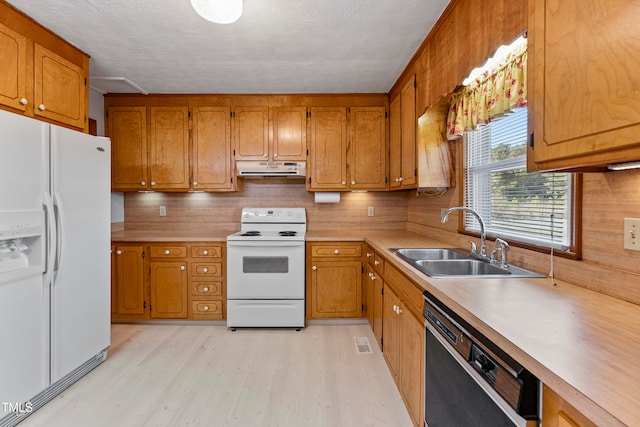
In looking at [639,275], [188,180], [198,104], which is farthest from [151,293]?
[639,275]

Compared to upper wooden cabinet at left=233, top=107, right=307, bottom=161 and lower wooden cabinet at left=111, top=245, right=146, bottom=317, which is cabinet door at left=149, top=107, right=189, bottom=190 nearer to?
upper wooden cabinet at left=233, top=107, right=307, bottom=161

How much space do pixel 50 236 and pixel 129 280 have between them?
4.36ft

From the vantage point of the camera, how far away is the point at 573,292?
115 centimetres

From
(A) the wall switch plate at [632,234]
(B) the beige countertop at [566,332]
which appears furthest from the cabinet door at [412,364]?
(A) the wall switch plate at [632,234]

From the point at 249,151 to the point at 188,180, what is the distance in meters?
0.72

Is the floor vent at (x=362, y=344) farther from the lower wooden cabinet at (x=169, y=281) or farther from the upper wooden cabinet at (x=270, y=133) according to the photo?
the upper wooden cabinet at (x=270, y=133)

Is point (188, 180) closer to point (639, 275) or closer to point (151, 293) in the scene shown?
point (151, 293)

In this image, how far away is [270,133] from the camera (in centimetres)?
325

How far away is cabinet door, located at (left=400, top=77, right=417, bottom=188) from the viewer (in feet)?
8.09

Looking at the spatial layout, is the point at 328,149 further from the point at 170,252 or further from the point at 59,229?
the point at 59,229

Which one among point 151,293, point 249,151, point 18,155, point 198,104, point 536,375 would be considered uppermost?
point 198,104

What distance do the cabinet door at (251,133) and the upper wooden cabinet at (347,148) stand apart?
50 cm

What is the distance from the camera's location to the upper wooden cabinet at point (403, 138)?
2.49 metres

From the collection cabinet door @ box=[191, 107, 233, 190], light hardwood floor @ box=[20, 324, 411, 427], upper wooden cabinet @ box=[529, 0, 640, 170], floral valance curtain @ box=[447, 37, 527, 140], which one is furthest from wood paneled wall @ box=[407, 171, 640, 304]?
cabinet door @ box=[191, 107, 233, 190]
